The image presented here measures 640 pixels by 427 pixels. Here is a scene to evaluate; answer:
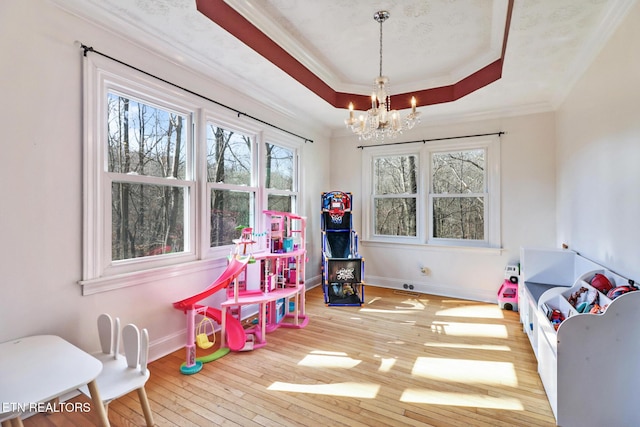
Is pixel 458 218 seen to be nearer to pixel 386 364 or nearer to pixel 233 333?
pixel 386 364

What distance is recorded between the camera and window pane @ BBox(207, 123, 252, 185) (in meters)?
2.98

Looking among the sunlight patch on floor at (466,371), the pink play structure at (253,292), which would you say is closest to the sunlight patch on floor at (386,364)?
the sunlight patch on floor at (466,371)

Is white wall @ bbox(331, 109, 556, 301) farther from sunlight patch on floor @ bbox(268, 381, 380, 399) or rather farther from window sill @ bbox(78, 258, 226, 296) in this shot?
window sill @ bbox(78, 258, 226, 296)

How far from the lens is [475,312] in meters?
3.55

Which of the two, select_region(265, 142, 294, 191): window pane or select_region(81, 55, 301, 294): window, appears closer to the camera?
select_region(81, 55, 301, 294): window


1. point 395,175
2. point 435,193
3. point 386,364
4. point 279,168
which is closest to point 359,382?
point 386,364

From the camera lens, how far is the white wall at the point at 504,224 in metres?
3.70

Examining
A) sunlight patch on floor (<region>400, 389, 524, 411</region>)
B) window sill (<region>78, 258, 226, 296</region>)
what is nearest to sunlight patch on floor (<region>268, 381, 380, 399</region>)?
sunlight patch on floor (<region>400, 389, 524, 411</region>)

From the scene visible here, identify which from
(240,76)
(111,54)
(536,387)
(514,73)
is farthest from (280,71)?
(536,387)

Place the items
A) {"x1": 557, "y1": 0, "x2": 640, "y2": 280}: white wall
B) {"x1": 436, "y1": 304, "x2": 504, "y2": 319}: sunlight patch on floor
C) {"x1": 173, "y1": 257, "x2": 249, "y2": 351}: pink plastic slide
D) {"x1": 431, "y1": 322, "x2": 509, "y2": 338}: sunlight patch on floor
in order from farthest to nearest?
{"x1": 436, "y1": 304, "x2": 504, "y2": 319}: sunlight patch on floor < {"x1": 431, "y1": 322, "x2": 509, "y2": 338}: sunlight patch on floor < {"x1": 173, "y1": 257, "x2": 249, "y2": 351}: pink plastic slide < {"x1": 557, "y1": 0, "x2": 640, "y2": 280}: white wall

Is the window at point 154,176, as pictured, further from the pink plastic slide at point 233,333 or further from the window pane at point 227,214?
the pink plastic slide at point 233,333

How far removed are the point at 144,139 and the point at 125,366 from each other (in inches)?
67.9

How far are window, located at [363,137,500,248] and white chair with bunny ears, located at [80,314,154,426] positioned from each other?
145 inches

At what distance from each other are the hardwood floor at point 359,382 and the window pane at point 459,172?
1900mm
